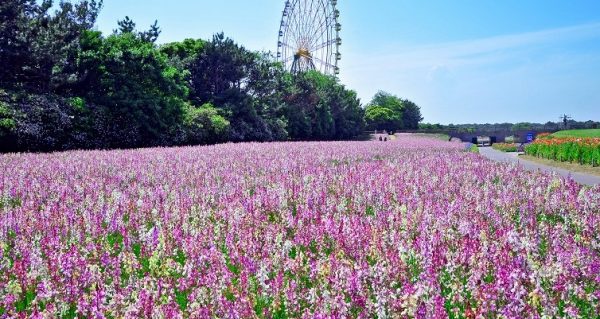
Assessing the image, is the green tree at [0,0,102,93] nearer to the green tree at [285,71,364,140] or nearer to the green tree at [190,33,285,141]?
the green tree at [190,33,285,141]

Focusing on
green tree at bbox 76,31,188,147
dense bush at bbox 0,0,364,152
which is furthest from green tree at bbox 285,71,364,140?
green tree at bbox 76,31,188,147

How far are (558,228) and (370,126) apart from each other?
108098mm

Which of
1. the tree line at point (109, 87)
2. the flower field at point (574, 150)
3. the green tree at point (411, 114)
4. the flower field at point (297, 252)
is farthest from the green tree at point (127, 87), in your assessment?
the green tree at point (411, 114)

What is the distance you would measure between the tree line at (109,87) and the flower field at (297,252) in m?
17.7

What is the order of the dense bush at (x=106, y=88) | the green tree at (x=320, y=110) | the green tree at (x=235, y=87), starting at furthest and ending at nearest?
the green tree at (x=320, y=110) → the green tree at (x=235, y=87) → the dense bush at (x=106, y=88)

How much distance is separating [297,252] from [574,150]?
2782 cm

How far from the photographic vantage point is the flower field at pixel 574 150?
1000 inches

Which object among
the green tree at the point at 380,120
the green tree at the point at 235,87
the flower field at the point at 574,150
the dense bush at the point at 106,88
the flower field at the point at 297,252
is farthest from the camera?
the green tree at the point at 380,120

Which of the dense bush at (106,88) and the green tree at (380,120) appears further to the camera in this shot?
the green tree at (380,120)

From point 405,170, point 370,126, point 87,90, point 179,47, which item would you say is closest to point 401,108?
point 370,126

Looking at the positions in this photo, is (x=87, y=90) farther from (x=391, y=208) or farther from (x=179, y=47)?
(x=391, y=208)

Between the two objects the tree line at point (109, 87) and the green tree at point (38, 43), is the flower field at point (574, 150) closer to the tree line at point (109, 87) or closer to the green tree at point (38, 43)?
the tree line at point (109, 87)

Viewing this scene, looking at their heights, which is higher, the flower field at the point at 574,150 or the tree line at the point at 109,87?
the tree line at the point at 109,87

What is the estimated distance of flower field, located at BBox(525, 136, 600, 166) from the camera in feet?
83.3
